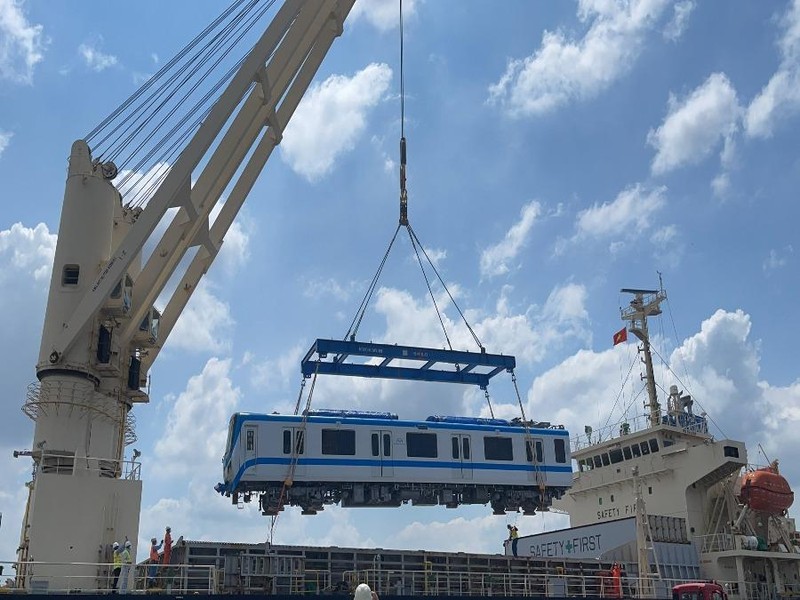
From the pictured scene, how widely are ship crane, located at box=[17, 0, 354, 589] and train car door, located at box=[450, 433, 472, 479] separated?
11.5 meters

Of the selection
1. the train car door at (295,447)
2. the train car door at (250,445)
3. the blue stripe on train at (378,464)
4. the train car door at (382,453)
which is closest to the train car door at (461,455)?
the blue stripe on train at (378,464)

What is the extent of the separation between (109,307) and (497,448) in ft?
50.8

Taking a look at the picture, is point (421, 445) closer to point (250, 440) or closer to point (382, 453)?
point (382, 453)

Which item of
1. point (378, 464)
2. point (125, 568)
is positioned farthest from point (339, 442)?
point (125, 568)

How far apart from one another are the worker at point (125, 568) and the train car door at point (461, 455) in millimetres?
12999

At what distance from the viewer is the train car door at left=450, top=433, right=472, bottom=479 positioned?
31.2m

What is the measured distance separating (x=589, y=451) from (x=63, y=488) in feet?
91.0

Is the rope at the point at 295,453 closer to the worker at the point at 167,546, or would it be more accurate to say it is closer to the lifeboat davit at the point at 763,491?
the worker at the point at 167,546

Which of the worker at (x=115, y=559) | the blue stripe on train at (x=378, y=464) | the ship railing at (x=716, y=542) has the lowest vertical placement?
the worker at (x=115, y=559)

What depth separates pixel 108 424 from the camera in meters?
25.6

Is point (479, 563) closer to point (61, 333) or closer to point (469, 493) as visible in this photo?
point (469, 493)

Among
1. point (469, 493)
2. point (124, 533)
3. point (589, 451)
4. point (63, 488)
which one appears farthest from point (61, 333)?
point (589, 451)

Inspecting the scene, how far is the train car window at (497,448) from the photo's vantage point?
3177cm

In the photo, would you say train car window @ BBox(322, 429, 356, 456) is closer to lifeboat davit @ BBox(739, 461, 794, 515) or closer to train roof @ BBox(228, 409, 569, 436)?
train roof @ BBox(228, 409, 569, 436)
